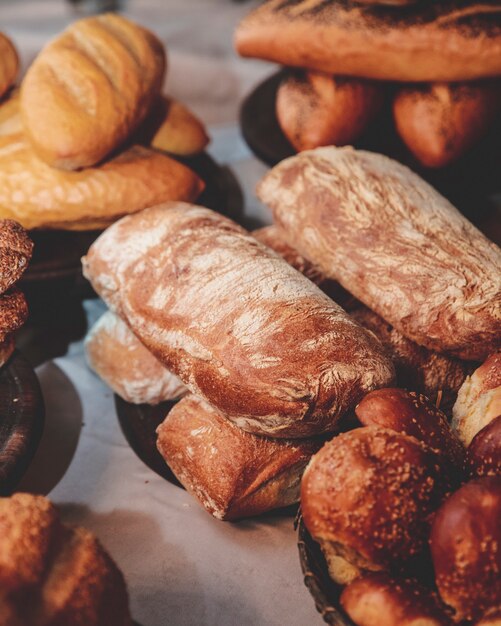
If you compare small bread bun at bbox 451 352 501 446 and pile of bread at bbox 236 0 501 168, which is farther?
pile of bread at bbox 236 0 501 168

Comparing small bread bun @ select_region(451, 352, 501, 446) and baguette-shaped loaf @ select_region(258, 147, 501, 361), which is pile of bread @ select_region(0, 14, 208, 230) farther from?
small bread bun @ select_region(451, 352, 501, 446)

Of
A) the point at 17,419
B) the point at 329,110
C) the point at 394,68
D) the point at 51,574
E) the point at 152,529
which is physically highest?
the point at 394,68

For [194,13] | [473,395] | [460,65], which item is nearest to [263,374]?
[473,395]

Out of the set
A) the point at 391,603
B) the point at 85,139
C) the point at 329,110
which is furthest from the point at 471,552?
the point at 329,110

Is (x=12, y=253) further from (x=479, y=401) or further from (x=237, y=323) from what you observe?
(x=479, y=401)

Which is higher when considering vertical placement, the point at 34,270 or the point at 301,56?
the point at 301,56

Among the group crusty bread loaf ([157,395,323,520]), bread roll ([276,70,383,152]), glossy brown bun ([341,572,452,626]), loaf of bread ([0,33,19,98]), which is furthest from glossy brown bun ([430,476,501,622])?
loaf of bread ([0,33,19,98])

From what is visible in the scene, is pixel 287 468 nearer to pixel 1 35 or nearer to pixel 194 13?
pixel 1 35
